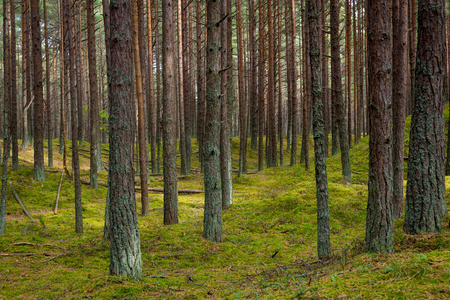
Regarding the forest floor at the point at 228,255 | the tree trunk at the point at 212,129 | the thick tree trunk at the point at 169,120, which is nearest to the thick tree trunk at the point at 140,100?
the forest floor at the point at 228,255

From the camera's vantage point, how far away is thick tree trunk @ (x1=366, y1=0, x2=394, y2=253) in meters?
4.66

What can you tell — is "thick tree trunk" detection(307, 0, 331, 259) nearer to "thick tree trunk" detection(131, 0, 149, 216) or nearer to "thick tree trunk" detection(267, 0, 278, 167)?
"thick tree trunk" detection(131, 0, 149, 216)

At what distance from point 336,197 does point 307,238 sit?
2836 millimetres

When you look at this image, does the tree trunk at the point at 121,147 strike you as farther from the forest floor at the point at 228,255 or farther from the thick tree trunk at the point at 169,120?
the thick tree trunk at the point at 169,120

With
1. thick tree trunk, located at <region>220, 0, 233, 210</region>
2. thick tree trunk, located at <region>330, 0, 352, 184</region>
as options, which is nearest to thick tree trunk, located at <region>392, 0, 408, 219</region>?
thick tree trunk, located at <region>330, 0, 352, 184</region>

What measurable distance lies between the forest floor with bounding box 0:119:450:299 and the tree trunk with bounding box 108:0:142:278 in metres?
0.40

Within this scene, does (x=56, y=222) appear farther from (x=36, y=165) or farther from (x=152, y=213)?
(x=36, y=165)

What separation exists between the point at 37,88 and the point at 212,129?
912 centimetres

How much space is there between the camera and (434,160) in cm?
530

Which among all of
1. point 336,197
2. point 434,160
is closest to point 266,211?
point 336,197

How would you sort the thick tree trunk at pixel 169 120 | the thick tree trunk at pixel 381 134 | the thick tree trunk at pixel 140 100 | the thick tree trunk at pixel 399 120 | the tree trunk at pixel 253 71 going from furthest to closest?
the tree trunk at pixel 253 71 < the thick tree trunk at pixel 140 100 < the thick tree trunk at pixel 169 120 < the thick tree trunk at pixel 399 120 < the thick tree trunk at pixel 381 134

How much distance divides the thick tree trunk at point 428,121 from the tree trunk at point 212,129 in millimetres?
4017

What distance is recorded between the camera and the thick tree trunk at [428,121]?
5.25m

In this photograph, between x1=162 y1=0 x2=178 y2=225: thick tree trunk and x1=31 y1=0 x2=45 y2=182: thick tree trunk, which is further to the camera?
x1=31 y1=0 x2=45 y2=182: thick tree trunk
